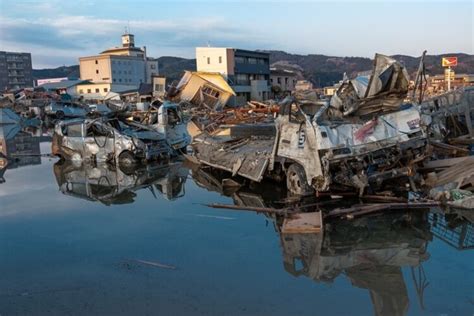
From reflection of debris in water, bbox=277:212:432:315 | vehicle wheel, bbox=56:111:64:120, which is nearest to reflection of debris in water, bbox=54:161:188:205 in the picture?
reflection of debris in water, bbox=277:212:432:315

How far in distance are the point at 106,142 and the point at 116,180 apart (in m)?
3.28

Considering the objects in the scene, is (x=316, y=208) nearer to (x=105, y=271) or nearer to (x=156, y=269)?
(x=156, y=269)

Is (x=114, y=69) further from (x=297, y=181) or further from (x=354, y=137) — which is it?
(x=354, y=137)

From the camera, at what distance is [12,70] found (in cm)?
10881

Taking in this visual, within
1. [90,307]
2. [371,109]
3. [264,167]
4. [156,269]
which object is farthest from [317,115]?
[90,307]

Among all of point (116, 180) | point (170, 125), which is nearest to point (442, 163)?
point (116, 180)

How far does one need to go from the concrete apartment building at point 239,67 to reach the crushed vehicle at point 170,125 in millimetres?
38044

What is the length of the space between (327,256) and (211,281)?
1968 millimetres

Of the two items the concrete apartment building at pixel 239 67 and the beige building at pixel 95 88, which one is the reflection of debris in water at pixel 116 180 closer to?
the concrete apartment building at pixel 239 67

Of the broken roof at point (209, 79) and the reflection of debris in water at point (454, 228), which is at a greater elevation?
the broken roof at point (209, 79)

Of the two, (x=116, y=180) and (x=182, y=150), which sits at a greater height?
(x=182, y=150)

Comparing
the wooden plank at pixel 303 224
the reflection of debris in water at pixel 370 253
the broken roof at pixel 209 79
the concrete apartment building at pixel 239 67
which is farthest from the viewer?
the concrete apartment building at pixel 239 67

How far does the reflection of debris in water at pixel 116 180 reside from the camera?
39.0ft

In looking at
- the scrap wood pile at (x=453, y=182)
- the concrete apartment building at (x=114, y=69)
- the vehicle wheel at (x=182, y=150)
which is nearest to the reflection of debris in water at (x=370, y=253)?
the scrap wood pile at (x=453, y=182)
